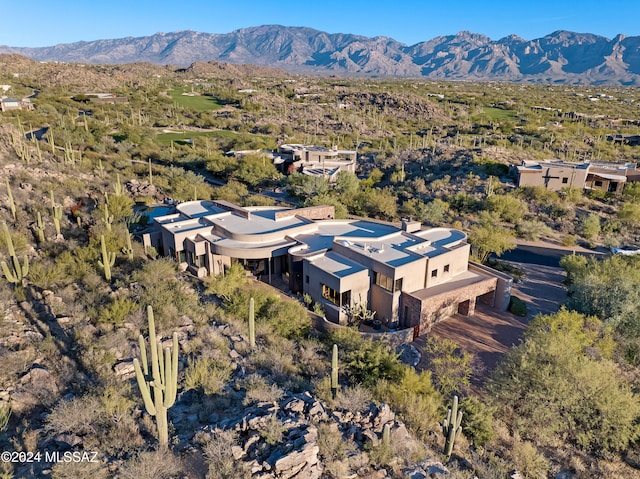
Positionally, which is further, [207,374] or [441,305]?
[441,305]

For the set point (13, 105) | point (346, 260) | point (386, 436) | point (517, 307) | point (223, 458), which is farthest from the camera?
point (13, 105)

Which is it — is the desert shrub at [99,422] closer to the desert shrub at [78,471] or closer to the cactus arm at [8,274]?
the desert shrub at [78,471]

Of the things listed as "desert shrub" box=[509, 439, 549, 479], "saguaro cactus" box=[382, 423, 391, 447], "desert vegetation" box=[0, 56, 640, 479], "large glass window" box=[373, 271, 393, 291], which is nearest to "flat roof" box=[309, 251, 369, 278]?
"large glass window" box=[373, 271, 393, 291]

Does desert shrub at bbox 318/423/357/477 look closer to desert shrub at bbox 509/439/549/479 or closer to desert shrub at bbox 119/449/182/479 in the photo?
desert shrub at bbox 119/449/182/479

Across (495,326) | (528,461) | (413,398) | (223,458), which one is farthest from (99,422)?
(495,326)

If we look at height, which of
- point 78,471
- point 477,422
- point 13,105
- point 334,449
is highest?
point 13,105

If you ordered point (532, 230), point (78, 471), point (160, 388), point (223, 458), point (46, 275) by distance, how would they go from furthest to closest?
1. point (532, 230)
2. point (46, 275)
3. point (160, 388)
4. point (223, 458)
5. point (78, 471)

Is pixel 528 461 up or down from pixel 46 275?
down

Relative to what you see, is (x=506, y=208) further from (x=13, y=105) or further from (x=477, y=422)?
(x=13, y=105)
